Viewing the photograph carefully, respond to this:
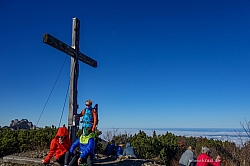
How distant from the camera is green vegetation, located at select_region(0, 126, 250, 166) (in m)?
9.60

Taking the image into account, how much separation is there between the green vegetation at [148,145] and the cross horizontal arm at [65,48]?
3.38 meters

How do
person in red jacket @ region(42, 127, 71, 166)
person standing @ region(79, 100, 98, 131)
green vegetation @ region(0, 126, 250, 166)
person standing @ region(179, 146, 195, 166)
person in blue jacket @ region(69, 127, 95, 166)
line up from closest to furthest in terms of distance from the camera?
person in blue jacket @ region(69, 127, 95, 166) < person in red jacket @ region(42, 127, 71, 166) < person standing @ region(79, 100, 98, 131) < person standing @ region(179, 146, 195, 166) < green vegetation @ region(0, 126, 250, 166)

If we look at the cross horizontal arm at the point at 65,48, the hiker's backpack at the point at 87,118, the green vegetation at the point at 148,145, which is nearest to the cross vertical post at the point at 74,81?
the cross horizontal arm at the point at 65,48

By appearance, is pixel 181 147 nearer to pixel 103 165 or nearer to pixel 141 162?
pixel 141 162

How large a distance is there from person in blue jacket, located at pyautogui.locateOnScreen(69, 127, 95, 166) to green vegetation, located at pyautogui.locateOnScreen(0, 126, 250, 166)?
359cm

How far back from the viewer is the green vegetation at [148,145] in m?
9.60

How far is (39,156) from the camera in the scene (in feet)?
26.8

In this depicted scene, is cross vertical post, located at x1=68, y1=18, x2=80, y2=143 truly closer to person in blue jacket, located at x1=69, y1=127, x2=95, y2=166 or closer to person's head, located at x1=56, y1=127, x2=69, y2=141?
person's head, located at x1=56, y1=127, x2=69, y2=141

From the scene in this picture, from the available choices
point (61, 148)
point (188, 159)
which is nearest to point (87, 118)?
point (61, 148)

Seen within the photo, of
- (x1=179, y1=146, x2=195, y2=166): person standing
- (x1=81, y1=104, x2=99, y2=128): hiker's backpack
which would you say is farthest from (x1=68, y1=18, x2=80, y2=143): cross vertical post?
(x1=179, y1=146, x2=195, y2=166): person standing

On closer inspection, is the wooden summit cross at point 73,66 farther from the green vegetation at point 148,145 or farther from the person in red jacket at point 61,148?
the green vegetation at point 148,145

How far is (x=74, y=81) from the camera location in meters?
8.05

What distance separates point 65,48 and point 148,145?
20.2 feet

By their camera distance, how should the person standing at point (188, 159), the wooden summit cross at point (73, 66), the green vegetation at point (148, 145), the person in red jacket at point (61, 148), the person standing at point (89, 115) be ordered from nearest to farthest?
the person in red jacket at point (61, 148) → the person standing at point (89, 115) → the wooden summit cross at point (73, 66) → the person standing at point (188, 159) → the green vegetation at point (148, 145)
